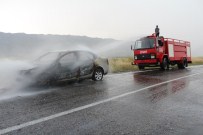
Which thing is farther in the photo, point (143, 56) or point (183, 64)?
point (183, 64)

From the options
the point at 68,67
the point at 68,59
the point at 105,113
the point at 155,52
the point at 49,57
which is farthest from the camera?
the point at 155,52

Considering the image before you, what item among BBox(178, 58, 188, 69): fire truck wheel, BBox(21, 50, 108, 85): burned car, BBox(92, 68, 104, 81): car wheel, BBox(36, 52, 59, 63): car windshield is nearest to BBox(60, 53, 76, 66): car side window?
BBox(21, 50, 108, 85): burned car

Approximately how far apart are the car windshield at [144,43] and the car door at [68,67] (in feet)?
32.6

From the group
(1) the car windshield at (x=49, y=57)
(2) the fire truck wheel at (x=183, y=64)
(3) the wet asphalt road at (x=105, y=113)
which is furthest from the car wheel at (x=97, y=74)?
(2) the fire truck wheel at (x=183, y=64)

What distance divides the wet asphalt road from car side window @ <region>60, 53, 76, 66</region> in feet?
6.94

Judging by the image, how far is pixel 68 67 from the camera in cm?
1093

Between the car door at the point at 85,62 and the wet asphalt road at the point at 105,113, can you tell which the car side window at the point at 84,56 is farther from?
the wet asphalt road at the point at 105,113

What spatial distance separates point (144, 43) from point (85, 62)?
958cm

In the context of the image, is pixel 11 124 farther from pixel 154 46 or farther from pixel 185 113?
pixel 154 46

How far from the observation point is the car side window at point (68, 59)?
1084cm

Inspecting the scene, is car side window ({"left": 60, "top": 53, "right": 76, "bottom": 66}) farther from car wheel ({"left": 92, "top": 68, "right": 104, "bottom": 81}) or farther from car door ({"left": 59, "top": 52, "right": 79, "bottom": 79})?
car wheel ({"left": 92, "top": 68, "right": 104, "bottom": 81})

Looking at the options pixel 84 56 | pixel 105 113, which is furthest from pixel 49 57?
pixel 105 113

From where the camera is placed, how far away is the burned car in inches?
394

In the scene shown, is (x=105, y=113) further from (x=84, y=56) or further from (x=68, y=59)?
(x=84, y=56)
